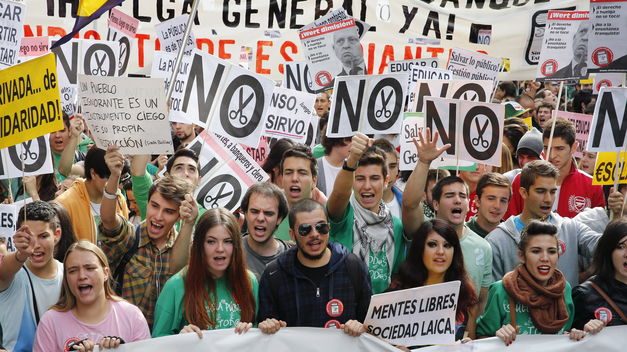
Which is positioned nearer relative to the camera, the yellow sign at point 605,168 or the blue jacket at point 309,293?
the blue jacket at point 309,293

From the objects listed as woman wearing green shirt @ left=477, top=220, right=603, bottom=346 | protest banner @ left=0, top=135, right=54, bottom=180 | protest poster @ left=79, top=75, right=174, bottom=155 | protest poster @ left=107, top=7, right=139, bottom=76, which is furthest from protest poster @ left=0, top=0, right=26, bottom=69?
woman wearing green shirt @ left=477, top=220, right=603, bottom=346

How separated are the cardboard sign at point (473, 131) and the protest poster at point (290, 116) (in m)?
2.55

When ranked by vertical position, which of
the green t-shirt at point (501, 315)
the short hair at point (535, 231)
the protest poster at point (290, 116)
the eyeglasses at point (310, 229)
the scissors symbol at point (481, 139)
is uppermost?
the protest poster at point (290, 116)

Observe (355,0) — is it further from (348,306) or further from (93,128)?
(348,306)

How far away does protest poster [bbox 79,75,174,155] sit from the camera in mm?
7906

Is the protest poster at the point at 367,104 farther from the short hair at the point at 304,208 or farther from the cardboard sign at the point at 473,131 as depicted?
the short hair at the point at 304,208

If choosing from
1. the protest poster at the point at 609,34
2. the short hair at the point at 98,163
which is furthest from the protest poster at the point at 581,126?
the short hair at the point at 98,163

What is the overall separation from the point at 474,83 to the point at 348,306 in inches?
152

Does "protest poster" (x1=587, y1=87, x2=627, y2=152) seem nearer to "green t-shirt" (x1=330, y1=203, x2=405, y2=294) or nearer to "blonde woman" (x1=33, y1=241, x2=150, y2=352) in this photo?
"green t-shirt" (x1=330, y1=203, x2=405, y2=294)

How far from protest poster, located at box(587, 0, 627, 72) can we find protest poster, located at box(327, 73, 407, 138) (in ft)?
5.28

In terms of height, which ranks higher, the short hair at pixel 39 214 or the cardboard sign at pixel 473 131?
the cardboard sign at pixel 473 131

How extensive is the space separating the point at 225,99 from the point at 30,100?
1.85 m

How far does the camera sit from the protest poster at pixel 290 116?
36.1 feet

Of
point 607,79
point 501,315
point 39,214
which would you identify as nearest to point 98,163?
point 39,214
